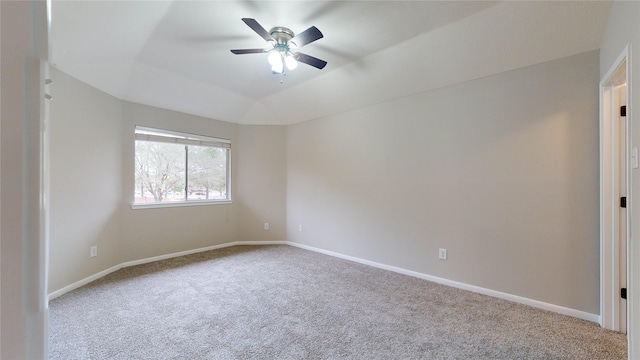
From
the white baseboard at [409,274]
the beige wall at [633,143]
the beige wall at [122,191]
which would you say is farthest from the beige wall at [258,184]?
the beige wall at [633,143]

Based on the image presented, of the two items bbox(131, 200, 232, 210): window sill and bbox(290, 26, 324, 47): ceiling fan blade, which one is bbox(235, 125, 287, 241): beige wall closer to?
bbox(131, 200, 232, 210): window sill

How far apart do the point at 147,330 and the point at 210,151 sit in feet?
10.5

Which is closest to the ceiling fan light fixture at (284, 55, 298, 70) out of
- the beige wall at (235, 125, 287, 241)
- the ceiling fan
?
the ceiling fan

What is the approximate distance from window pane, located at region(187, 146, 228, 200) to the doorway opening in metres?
4.93

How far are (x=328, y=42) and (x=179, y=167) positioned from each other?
3122mm

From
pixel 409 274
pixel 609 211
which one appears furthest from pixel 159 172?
pixel 609 211

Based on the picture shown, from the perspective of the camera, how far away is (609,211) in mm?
2195

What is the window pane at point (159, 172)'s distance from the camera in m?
3.99

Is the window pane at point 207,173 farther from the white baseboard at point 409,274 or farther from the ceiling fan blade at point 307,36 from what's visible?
the ceiling fan blade at point 307,36

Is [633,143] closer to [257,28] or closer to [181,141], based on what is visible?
[257,28]

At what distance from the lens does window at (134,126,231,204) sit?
401 cm

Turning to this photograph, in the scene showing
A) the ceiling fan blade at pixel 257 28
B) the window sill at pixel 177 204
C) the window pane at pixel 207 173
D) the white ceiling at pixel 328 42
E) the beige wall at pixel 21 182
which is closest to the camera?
the beige wall at pixel 21 182

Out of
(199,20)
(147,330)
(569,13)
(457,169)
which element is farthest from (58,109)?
(569,13)

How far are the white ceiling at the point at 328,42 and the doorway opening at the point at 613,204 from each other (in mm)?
518
